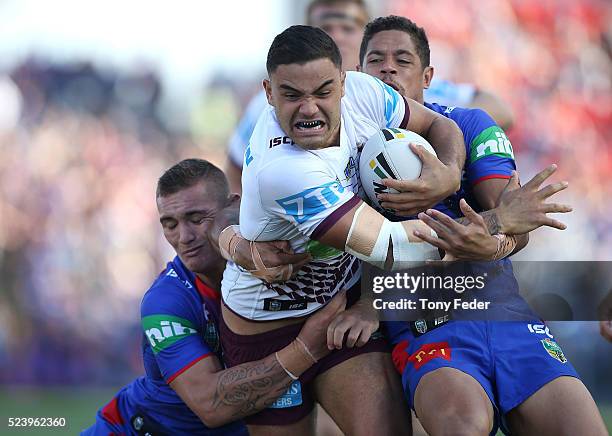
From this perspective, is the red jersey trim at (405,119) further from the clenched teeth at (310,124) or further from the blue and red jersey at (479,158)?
the clenched teeth at (310,124)

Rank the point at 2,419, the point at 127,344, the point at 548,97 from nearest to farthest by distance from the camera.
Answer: the point at 2,419 → the point at 127,344 → the point at 548,97

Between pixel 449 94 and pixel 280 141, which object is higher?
pixel 449 94

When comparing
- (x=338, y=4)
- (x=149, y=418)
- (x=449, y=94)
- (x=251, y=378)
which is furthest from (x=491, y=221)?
(x=338, y=4)

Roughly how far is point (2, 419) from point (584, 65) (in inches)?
299

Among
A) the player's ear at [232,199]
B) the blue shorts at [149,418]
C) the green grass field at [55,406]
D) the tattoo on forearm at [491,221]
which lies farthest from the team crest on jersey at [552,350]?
the green grass field at [55,406]

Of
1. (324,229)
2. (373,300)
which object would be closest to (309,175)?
(324,229)

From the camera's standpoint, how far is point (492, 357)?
13.4ft

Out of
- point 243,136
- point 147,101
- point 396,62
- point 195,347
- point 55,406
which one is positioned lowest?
point 55,406

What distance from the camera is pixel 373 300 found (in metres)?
4.20

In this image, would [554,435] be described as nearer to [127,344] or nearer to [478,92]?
[478,92]

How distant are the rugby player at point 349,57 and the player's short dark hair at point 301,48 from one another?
2157 millimetres

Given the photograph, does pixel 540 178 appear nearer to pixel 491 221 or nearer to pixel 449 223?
pixel 491 221

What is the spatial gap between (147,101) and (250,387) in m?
7.44

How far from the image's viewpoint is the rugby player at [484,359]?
3799 millimetres
